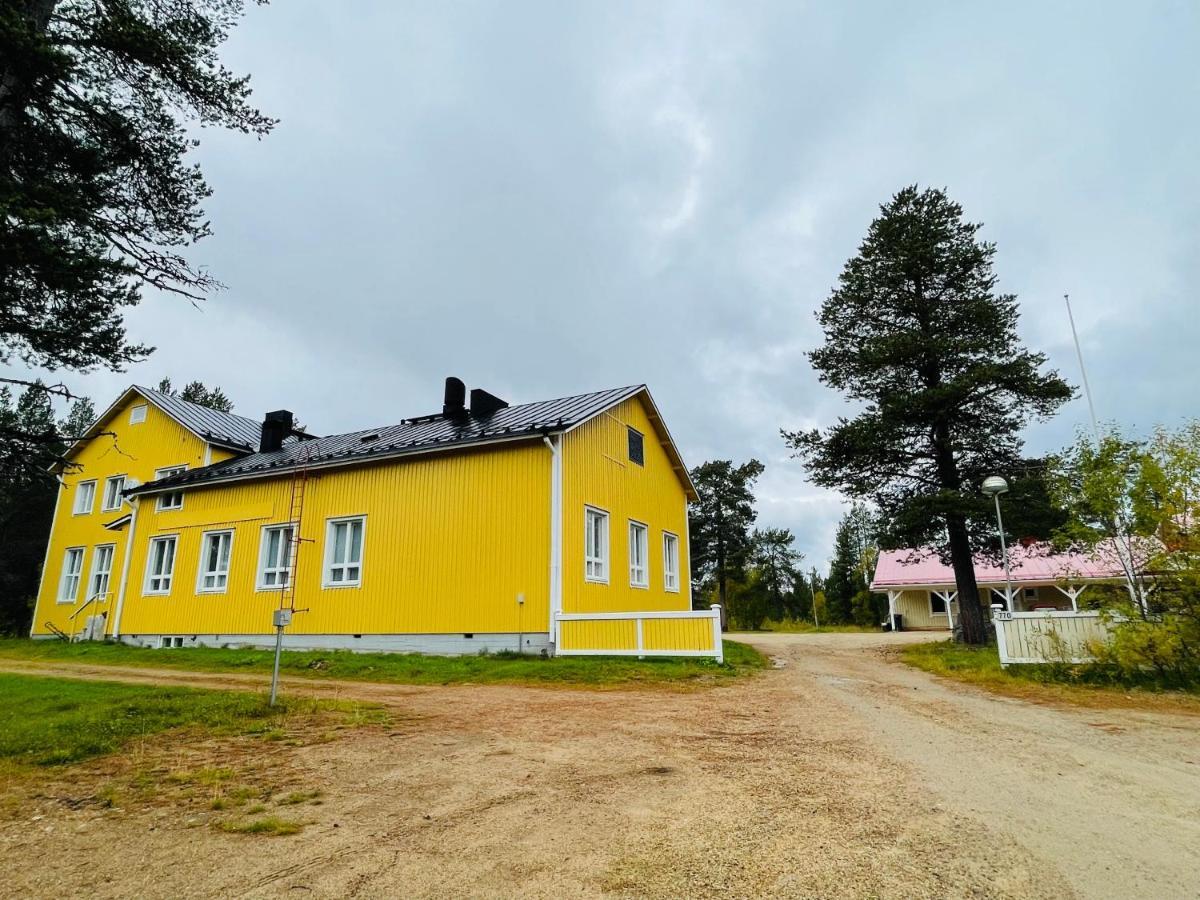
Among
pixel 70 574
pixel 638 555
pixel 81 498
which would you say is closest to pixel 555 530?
pixel 638 555

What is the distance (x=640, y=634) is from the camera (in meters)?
13.0

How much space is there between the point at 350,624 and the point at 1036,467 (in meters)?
18.5

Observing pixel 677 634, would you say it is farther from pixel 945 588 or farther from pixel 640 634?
pixel 945 588

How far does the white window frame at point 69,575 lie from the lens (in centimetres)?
2609

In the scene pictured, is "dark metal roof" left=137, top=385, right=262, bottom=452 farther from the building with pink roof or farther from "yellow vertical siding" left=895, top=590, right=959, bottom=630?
"yellow vertical siding" left=895, top=590, right=959, bottom=630

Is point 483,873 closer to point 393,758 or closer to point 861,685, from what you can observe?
point 393,758

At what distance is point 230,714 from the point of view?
286 inches

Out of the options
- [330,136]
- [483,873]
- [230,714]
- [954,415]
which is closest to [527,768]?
[483,873]

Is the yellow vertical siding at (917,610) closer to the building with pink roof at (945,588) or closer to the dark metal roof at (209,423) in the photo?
the building with pink roof at (945,588)

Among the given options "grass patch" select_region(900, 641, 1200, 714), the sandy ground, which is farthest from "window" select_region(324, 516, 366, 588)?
"grass patch" select_region(900, 641, 1200, 714)

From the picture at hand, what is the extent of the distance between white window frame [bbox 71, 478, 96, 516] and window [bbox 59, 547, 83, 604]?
148cm

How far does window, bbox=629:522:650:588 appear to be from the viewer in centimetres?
1761

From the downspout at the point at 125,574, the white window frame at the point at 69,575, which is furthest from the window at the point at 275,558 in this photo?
the white window frame at the point at 69,575

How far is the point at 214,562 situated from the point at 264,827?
17.6 metres
